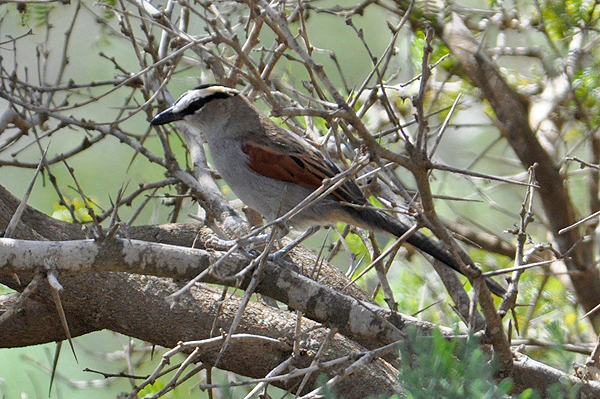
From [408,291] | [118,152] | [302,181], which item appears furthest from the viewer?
[118,152]

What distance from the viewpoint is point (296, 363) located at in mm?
3258

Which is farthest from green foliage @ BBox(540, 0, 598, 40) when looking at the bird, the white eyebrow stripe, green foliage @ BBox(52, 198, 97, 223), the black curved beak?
green foliage @ BBox(52, 198, 97, 223)

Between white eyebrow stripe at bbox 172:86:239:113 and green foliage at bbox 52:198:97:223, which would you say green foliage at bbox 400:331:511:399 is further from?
green foliage at bbox 52:198:97:223

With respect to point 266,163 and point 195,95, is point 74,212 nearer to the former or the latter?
Result: point 195,95

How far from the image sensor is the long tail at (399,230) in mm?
3547

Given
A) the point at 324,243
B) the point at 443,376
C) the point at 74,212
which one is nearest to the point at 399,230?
the point at 324,243

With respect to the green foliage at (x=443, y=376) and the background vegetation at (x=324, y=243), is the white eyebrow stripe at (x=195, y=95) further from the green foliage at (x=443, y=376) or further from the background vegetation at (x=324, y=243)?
the green foliage at (x=443, y=376)

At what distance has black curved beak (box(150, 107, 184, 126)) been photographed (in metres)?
4.10

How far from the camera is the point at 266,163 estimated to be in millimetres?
4098

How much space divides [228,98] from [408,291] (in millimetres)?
2090

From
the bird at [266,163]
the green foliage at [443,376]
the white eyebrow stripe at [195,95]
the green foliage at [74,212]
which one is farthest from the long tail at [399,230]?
the green foliage at [74,212]

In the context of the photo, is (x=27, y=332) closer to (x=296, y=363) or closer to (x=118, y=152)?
(x=296, y=363)

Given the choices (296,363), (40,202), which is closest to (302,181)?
(296,363)

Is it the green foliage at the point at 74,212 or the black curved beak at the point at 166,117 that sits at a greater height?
the black curved beak at the point at 166,117
